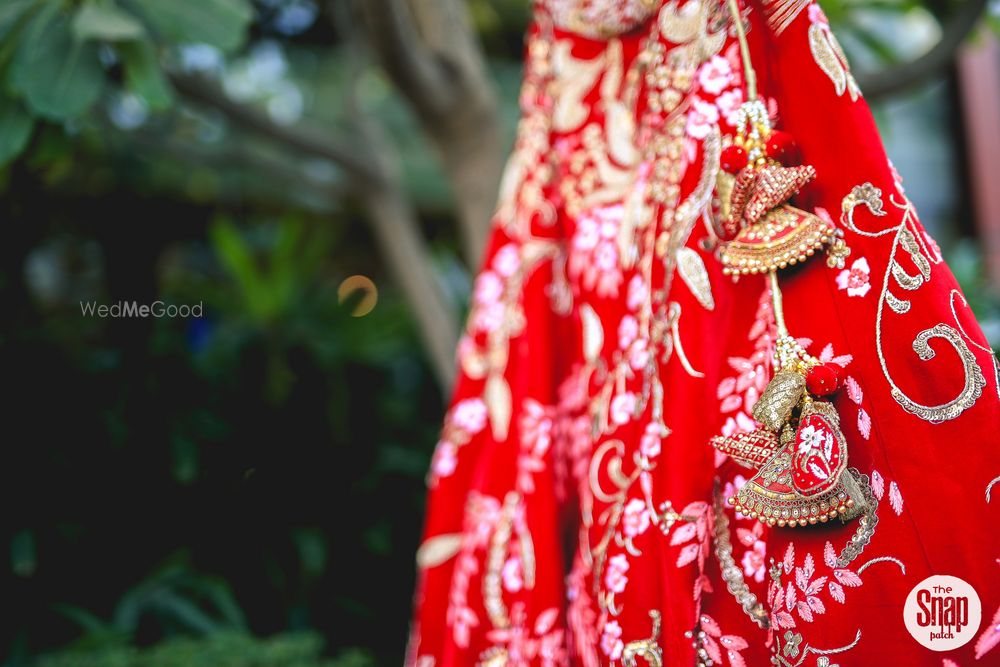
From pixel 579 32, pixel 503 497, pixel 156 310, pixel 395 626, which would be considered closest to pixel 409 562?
pixel 395 626

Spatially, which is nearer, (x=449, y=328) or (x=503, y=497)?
(x=503, y=497)

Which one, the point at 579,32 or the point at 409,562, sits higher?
the point at 579,32

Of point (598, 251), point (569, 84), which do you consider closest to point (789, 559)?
point (598, 251)

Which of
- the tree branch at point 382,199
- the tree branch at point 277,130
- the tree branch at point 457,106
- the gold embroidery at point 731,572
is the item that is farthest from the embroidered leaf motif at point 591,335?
the tree branch at point 277,130

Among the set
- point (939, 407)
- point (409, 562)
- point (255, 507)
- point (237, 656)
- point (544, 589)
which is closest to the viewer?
point (939, 407)

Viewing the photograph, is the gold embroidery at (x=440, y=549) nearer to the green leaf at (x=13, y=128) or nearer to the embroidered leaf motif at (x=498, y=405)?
the embroidered leaf motif at (x=498, y=405)

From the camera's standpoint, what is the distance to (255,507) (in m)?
1.82

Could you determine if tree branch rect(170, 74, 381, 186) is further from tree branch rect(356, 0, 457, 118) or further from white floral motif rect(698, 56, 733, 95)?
white floral motif rect(698, 56, 733, 95)

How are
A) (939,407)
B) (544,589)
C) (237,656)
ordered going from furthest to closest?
1. (237,656)
2. (544,589)
3. (939,407)

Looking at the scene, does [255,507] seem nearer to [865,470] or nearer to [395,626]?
[395,626]

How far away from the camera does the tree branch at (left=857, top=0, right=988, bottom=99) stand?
115 cm

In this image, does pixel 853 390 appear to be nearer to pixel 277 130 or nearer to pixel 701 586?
pixel 701 586

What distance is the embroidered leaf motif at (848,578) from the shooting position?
52cm

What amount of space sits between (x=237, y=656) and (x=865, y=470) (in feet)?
3.85
